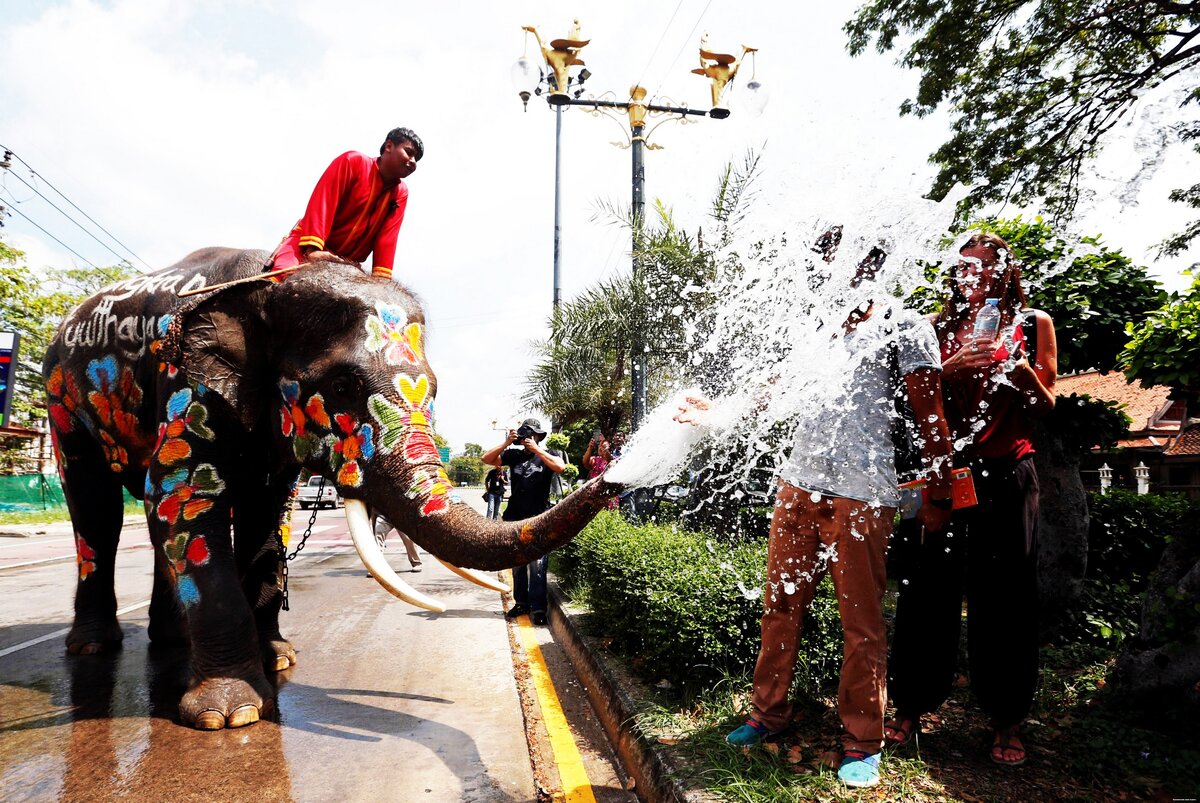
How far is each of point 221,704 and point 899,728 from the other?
310cm

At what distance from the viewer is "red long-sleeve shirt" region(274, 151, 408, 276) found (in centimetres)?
425

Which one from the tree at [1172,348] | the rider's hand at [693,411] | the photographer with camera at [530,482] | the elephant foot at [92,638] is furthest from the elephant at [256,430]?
the tree at [1172,348]

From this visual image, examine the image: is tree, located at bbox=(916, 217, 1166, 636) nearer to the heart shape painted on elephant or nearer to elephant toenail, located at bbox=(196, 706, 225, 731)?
the heart shape painted on elephant

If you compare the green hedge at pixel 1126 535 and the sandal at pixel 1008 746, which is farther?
the green hedge at pixel 1126 535

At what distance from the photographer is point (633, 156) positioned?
8898 mm

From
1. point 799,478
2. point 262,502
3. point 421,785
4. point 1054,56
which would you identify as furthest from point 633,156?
point 421,785

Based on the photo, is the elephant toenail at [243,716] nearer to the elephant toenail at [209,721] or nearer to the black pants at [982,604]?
the elephant toenail at [209,721]

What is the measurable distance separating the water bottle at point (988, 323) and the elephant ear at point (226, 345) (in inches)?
136

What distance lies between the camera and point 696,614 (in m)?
3.59

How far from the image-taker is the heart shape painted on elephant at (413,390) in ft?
11.6

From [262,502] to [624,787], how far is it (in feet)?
9.30

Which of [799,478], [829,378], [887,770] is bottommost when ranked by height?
[887,770]

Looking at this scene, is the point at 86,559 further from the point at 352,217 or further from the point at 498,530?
the point at 498,530

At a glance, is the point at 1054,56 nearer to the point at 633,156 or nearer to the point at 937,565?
the point at 633,156
